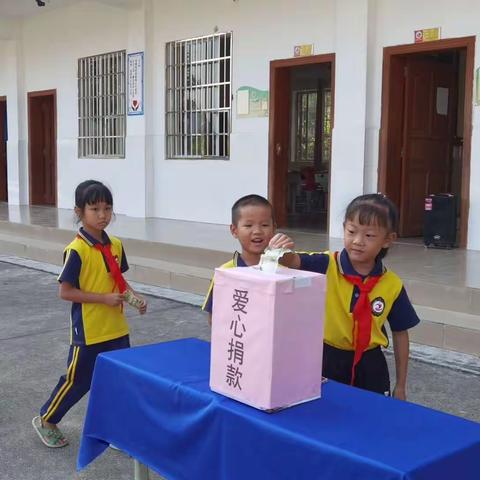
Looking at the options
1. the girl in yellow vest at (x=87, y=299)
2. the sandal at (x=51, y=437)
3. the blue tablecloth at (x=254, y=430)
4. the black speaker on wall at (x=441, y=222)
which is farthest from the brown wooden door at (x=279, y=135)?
the blue tablecloth at (x=254, y=430)

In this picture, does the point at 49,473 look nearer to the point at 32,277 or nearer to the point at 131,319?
the point at 131,319

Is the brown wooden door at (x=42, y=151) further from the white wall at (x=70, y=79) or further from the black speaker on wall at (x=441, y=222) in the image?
the black speaker on wall at (x=441, y=222)

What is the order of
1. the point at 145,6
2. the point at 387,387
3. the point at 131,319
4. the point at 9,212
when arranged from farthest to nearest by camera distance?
the point at 9,212 → the point at 145,6 → the point at 131,319 → the point at 387,387

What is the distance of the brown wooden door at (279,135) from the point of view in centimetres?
886

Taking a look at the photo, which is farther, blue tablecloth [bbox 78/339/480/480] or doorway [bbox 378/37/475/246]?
doorway [bbox 378/37/475/246]

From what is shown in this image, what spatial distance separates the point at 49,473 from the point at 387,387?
144 centimetres

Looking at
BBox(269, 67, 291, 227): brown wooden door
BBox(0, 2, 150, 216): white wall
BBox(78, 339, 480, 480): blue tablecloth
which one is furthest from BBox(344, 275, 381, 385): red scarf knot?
BBox(0, 2, 150, 216): white wall

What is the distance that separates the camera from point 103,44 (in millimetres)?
11281

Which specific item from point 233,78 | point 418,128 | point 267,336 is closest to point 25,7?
point 233,78

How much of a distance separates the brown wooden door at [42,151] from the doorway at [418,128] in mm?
7836

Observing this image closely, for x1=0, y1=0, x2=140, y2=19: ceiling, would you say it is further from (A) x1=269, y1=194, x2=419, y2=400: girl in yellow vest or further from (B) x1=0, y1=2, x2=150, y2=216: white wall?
(A) x1=269, y1=194, x2=419, y2=400: girl in yellow vest

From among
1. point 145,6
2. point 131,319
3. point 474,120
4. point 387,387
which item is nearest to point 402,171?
point 474,120

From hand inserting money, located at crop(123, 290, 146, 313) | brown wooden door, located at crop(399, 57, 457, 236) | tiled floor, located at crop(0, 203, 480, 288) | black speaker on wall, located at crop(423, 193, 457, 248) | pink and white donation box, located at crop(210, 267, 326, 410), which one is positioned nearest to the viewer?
pink and white donation box, located at crop(210, 267, 326, 410)

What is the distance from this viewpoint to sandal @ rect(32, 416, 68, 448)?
3121mm
